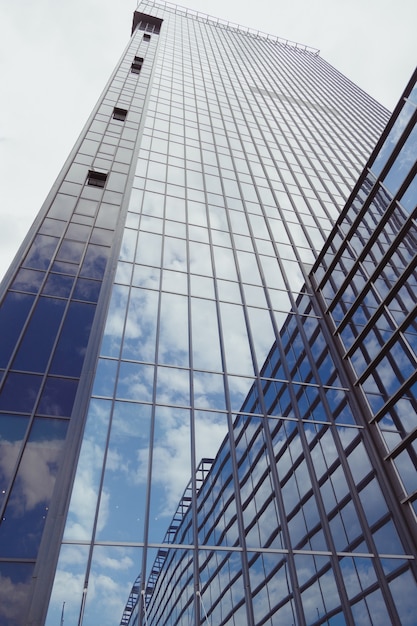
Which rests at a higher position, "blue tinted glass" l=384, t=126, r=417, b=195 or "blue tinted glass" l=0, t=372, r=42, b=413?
"blue tinted glass" l=384, t=126, r=417, b=195

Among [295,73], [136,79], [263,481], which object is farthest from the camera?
[295,73]

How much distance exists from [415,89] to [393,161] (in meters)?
2.89

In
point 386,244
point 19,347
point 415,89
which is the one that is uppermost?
point 415,89

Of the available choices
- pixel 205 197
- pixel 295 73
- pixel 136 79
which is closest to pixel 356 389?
pixel 205 197

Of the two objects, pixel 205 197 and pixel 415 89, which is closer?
pixel 415 89

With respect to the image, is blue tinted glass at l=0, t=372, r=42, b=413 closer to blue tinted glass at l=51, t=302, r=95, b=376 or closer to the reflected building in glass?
the reflected building in glass

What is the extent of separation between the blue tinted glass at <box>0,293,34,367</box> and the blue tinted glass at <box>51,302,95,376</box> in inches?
61.9

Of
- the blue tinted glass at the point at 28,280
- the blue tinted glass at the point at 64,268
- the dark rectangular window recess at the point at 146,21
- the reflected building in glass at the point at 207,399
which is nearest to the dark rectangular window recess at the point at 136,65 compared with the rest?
the reflected building in glass at the point at 207,399

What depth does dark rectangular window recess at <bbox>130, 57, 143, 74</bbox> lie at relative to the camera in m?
48.1

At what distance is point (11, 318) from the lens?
17.4 meters

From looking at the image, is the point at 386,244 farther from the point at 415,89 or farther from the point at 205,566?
the point at 205,566

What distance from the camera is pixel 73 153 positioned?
29.0 m

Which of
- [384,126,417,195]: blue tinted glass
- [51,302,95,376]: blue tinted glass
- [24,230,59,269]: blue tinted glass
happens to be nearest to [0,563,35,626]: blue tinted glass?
[51,302,95,376]: blue tinted glass

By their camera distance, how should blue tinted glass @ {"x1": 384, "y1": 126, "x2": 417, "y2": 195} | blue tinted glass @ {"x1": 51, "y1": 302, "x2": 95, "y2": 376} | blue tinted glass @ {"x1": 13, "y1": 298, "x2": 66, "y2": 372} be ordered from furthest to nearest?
blue tinted glass @ {"x1": 384, "y1": 126, "x2": 417, "y2": 195} < blue tinted glass @ {"x1": 51, "y1": 302, "x2": 95, "y2": 376} < blue tinted glass @ {"x1": 13, "y1": 298, "x2": 66, "y2": 372}
